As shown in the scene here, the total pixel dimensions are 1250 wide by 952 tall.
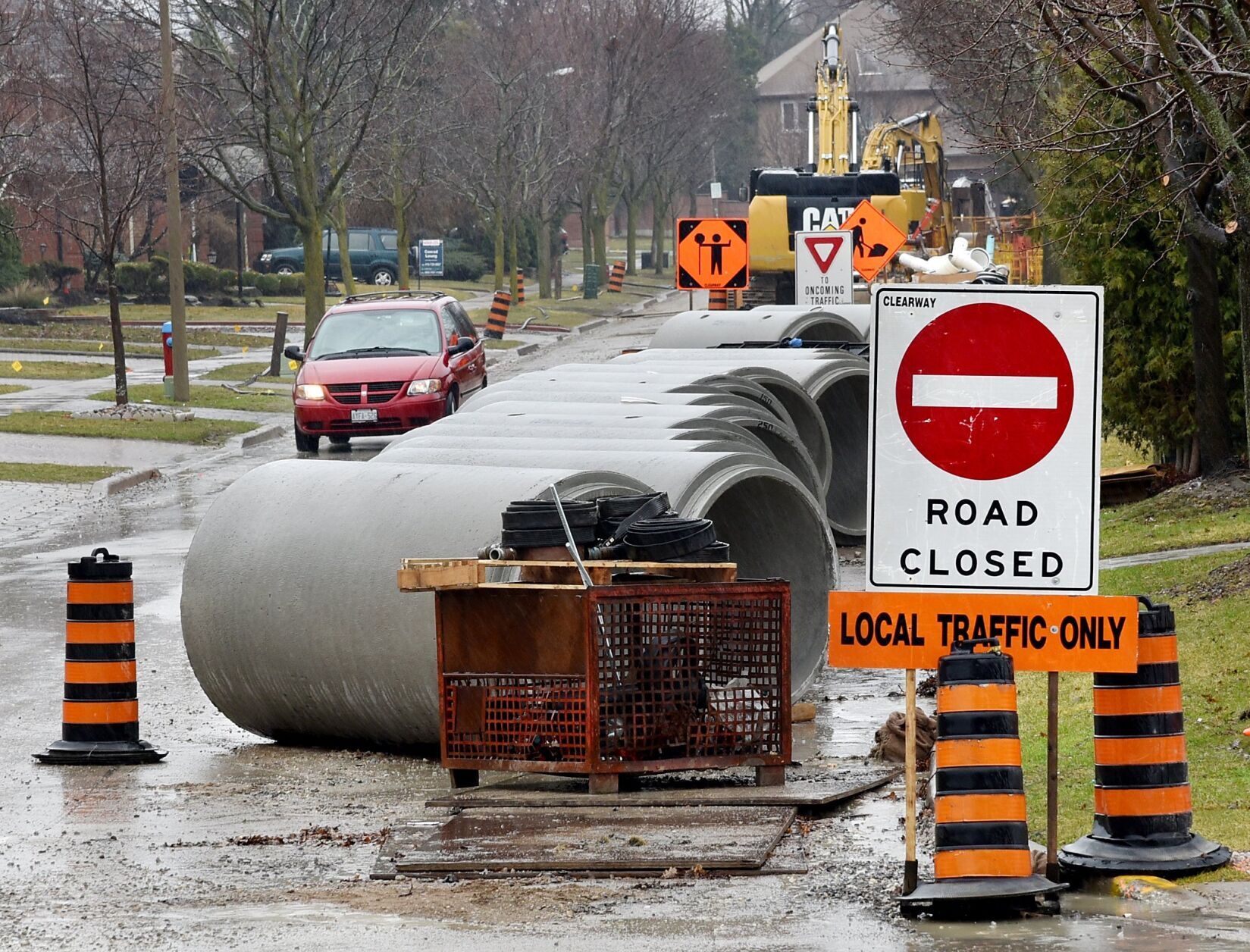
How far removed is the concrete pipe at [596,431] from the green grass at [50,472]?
10440mm

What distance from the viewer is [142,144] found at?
3050 cm

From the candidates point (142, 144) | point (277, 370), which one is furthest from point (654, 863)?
point (277, 370)

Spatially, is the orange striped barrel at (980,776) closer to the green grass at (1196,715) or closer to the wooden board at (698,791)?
the green grass at (1196,715)

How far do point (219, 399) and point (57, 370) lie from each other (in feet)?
21.2

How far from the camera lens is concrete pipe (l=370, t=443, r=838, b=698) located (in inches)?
390

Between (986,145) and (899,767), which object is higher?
(986,145)

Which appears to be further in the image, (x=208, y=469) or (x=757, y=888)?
(x=208, y=469)

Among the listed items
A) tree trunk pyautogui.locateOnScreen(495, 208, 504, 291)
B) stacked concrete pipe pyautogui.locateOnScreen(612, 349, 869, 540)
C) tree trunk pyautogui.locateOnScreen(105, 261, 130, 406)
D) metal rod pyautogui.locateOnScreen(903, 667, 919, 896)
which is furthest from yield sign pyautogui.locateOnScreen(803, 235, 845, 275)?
tree trunk pyautogui.locateOnScreen(495, 208, 504, 291)

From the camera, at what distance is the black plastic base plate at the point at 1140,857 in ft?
20.6

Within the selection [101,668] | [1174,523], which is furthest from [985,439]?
[1174,523]

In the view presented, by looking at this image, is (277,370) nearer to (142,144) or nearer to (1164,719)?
(142,144)

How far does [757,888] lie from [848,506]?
11276 millimetres

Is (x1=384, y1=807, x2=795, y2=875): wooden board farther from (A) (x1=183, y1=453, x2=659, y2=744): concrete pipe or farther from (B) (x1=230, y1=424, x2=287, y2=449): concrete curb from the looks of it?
(B) (x1=230, y1=424, x2=287, y2=449): concrete curb

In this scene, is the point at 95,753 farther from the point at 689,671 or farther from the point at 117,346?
the point at 117,346
